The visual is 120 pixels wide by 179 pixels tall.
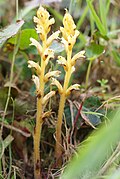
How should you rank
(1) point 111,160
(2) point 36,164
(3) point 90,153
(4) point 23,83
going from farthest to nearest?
(4) point 23,83, (2) point 36,164, (1) point 111,160, (3) point 90,153

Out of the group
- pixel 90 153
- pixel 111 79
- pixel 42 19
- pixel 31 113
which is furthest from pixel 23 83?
pixel 90 153

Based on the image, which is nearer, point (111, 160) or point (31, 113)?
point (111, 160)

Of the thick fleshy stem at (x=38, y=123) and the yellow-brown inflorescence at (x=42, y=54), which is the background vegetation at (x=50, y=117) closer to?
the thick fleshy stem at (x=38, y=123)

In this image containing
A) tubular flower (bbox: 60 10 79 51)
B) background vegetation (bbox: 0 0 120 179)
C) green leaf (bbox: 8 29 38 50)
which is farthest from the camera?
green leaf (bbox: 8 29 38 50)

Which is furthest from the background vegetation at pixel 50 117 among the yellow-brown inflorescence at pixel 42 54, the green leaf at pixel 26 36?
the yellow-brown inflorescence at pixel 42 54

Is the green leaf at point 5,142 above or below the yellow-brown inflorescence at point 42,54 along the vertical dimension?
below

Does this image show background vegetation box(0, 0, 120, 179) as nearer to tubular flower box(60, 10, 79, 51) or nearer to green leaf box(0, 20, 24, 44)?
green leaf box(0, 20, 24, 44)

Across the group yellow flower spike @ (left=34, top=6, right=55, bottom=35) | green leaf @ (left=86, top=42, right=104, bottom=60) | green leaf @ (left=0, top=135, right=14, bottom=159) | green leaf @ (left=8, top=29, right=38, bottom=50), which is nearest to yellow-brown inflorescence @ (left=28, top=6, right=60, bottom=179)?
yellow flower spike @ (left=34, top=6, right=55, bottom=35)

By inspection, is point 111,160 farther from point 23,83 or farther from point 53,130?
point 23,83
